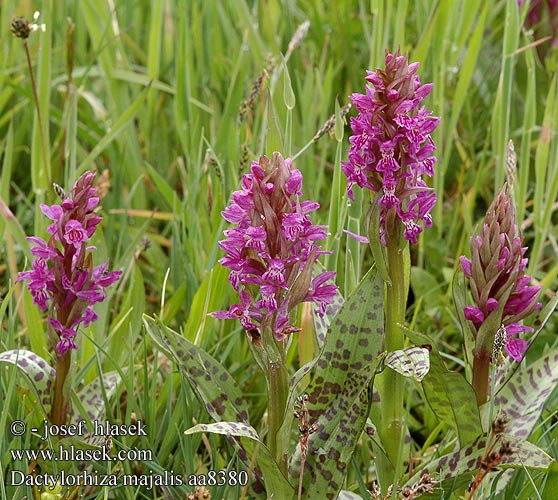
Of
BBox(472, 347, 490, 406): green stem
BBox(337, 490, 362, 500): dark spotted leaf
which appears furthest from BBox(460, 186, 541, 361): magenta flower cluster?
BBox(337, 490, 362, 500): dark spotted leaf

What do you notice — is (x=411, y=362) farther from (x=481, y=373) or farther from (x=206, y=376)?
(x=206, y=376)

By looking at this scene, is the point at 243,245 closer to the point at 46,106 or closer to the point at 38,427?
the point at 38,427

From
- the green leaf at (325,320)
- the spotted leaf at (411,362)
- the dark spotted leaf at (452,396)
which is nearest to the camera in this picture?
the spotted leaf at (411,362)

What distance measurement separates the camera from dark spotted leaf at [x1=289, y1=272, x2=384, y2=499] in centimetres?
163

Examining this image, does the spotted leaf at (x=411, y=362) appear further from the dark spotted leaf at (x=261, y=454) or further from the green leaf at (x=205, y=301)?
the green leaf at (x=205, y=301)

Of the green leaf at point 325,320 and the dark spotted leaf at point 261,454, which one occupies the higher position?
the green leaf at point 325,320

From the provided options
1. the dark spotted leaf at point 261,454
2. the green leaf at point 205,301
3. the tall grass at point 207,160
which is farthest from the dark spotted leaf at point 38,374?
the dark spotted leaf at point 261,454

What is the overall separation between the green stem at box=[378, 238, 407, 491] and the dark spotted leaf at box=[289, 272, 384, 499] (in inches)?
1.5

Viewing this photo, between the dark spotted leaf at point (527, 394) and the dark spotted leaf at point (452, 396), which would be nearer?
the dark spotted leaf at point (452, 396)

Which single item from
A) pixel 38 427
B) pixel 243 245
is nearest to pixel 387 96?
pixel 243 245

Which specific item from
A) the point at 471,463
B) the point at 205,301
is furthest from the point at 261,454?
the point at 205,301

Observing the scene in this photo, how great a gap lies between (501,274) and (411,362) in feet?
0.86

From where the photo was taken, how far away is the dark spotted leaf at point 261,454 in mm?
1487

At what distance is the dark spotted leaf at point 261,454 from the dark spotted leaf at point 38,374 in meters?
0.46
